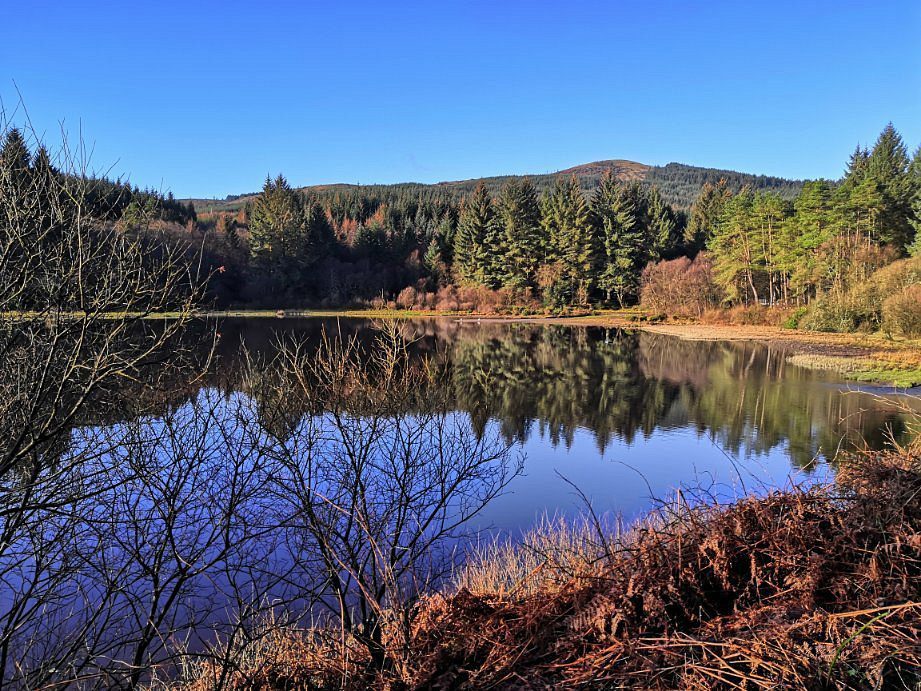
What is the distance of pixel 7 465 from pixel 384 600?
4.13 meters

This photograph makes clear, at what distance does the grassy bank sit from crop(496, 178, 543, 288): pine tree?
201 feet

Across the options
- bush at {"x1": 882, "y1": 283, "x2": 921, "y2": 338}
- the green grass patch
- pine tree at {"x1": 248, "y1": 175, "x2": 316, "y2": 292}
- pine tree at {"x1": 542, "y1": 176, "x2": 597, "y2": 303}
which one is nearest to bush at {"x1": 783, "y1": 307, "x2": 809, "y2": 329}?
bush at {"x1": 882, "y1": 283, "x2": 921, "y2": 338}

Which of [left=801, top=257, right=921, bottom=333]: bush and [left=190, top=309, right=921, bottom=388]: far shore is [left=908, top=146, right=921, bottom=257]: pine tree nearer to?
[left=801, top=257, right=921, bottom=333]: bush

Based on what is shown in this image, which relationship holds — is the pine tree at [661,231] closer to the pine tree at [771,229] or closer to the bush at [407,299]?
the pine tree at [771,229]

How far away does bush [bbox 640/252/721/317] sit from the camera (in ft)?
183

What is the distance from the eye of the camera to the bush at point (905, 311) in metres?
30.0

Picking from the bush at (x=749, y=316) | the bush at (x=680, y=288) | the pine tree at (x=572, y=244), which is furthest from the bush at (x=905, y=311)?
the pine tree at (x=572, y=244)

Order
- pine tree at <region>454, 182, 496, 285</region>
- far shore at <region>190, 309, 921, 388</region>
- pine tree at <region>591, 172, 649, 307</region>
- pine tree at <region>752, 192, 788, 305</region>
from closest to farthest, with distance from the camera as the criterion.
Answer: far shore at <region>190, 309, 921, 388</region>, pine tree at <region>752, 192, 788, 305</region>, pine tree at <region>591, 172, 649, 307</region>, pine tree at <region>454, 182, 496, 285</region>

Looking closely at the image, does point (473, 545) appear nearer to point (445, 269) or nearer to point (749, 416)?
point (749, 416)

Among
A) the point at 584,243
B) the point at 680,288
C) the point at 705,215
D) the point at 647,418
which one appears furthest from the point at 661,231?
the point at 647,418

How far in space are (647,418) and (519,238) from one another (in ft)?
154

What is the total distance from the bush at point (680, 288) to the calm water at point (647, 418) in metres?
19.0

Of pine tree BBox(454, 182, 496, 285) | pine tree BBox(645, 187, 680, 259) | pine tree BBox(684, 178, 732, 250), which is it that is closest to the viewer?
pine tree BBox(645, 187, 680, 259)

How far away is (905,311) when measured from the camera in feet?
100
